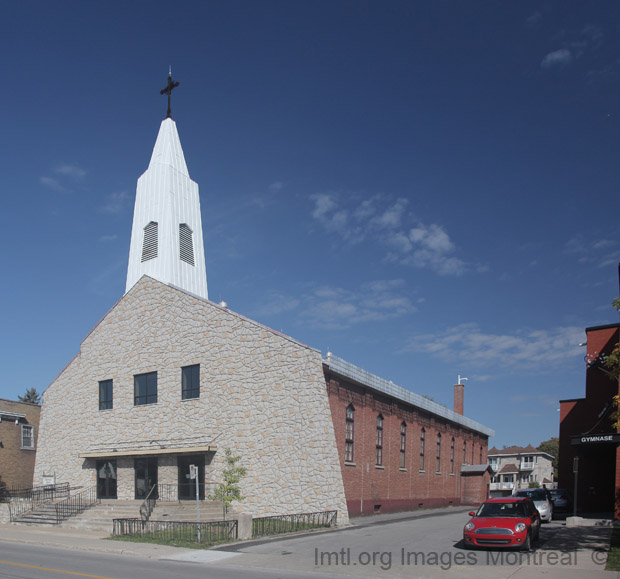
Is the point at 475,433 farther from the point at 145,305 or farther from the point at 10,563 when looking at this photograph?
the point at 10,563

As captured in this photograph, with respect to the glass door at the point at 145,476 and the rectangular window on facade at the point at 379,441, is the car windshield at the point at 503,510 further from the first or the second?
the glass door at the point at 145,476

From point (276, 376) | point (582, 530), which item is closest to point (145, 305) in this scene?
point (276, 376)

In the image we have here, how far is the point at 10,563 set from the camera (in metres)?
16.8

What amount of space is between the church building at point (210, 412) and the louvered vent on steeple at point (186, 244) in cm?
13

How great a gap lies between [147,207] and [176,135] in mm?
7191

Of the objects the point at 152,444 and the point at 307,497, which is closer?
the point at 307,497

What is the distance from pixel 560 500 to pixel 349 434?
13501 mm

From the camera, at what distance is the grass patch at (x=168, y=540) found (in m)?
20.6

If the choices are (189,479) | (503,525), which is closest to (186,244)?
(189,479)

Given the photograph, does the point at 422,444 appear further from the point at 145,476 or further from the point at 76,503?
the point at 76,503

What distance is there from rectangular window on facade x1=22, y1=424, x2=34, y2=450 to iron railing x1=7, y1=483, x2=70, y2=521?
187 inches

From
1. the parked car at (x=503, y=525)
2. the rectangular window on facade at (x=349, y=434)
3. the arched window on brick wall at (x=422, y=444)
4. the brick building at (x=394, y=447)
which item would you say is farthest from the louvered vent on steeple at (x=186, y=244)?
the parked car at (x=503, y=525)

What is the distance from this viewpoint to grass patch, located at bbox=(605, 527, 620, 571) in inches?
601

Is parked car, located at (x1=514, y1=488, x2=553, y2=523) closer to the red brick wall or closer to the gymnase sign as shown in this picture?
the gymnase sign
